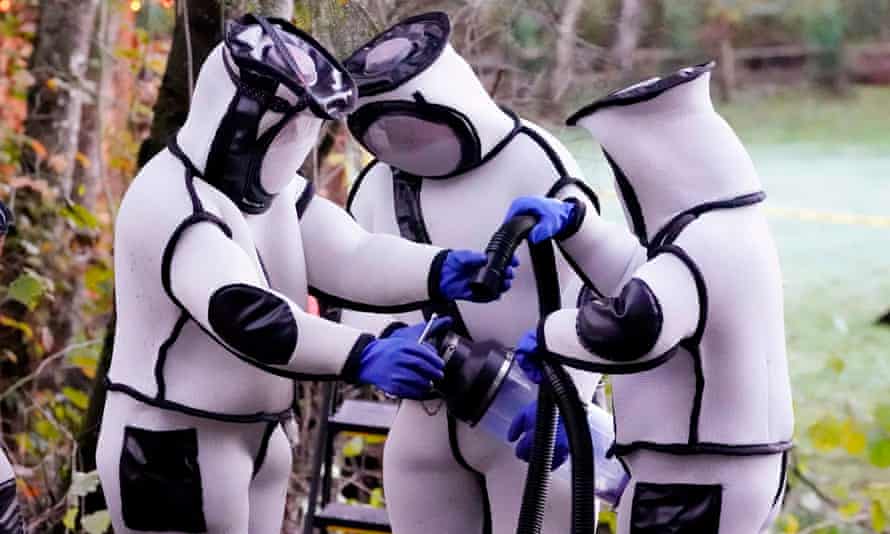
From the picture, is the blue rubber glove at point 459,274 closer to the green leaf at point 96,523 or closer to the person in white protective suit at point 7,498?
the person in white protective suit at point 7,498

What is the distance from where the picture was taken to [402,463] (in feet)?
10.1

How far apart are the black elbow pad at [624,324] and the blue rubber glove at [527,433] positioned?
0.36 m

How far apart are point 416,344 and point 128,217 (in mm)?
623

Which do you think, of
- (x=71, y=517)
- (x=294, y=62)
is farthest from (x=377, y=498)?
(x=294, y=62)

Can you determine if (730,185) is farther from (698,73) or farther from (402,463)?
(402,463)

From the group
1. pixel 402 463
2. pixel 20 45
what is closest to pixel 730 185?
pixel 402 463

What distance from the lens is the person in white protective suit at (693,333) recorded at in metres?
2.48

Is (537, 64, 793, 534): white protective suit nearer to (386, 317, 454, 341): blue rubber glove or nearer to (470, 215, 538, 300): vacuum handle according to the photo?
(470, 215, 538, 300): vacuum handle

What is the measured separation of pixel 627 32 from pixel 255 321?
7.50 ft

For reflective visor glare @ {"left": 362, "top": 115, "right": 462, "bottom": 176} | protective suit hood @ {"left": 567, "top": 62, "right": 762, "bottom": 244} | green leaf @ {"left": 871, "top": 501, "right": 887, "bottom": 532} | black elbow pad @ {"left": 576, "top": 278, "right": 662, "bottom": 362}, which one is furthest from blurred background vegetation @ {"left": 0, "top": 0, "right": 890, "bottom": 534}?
black elbow pad @ {"left": 576, "top": 278, "right": 662, "bottom": 362}

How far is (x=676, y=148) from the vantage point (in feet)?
8.36

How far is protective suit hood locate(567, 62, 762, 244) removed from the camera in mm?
2539

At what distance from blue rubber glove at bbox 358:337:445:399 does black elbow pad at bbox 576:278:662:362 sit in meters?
0.29

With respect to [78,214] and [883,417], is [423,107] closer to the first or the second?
[883,417]
